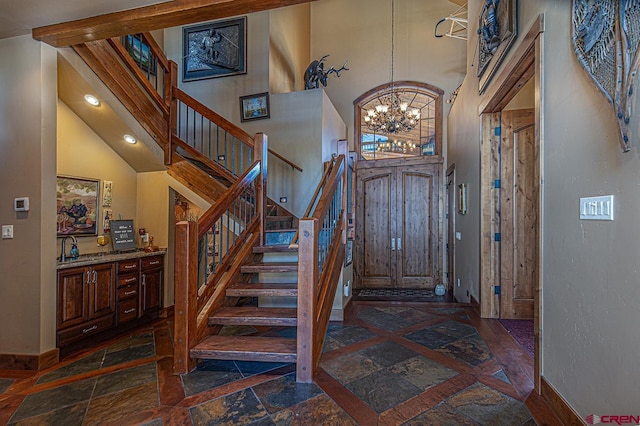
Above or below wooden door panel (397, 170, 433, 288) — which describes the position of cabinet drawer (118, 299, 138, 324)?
below

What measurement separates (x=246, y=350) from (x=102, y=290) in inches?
77.2

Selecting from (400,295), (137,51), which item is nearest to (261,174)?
(137,51)

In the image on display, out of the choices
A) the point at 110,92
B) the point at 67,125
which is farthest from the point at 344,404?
the point at 67,125

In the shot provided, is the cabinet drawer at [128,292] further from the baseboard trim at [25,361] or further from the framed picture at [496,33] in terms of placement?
the framed picture at [496,33]

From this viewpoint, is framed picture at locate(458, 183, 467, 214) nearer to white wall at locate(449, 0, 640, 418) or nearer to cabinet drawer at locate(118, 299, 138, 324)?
white wall at locate(449, 0, 640, 418)

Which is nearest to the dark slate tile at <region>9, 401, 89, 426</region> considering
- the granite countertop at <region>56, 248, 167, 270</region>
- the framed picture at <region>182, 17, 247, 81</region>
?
the granite countertop at <region>56, 248, 167, 270</region>

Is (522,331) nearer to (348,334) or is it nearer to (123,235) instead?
(348,334)

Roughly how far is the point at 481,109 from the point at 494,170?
713mm

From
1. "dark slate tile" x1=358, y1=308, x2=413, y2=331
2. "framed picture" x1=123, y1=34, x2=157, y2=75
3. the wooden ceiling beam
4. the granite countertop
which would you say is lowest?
"dark slate tile" x1=358, y1=308, x2=413, y2=331

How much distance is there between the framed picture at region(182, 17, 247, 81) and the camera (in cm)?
551

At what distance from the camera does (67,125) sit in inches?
142

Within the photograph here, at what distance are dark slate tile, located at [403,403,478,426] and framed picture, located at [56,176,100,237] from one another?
388 centimetres

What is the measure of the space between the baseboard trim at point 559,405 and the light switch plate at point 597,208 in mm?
1032

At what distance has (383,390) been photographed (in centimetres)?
225
